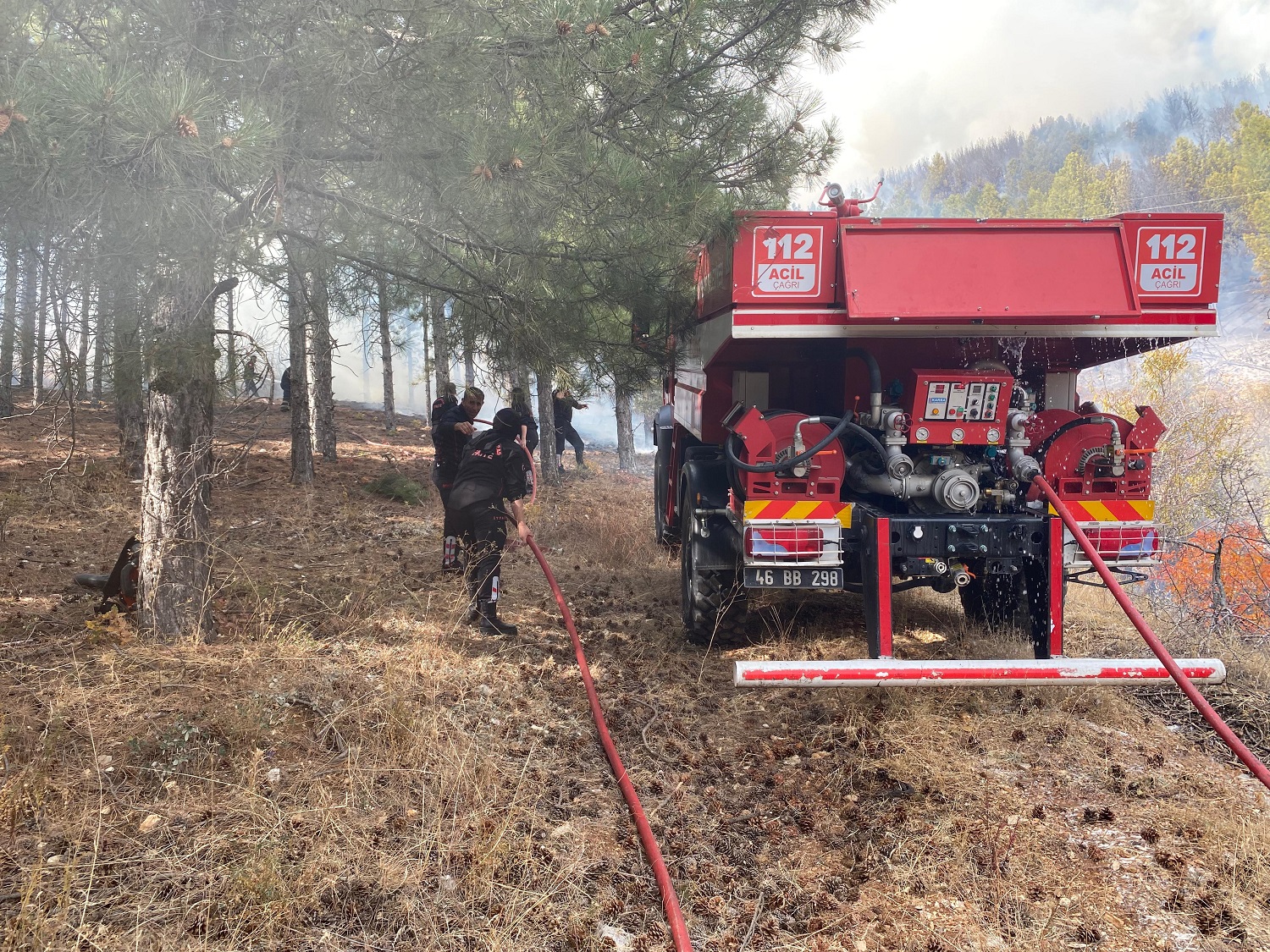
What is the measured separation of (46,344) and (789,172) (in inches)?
203

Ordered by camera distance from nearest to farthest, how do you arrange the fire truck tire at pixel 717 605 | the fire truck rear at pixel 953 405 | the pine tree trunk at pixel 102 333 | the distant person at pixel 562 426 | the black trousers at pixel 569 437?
the pine tree trunk at pixel 102 333
the fire truck rear at pixel 953 405
the fire truck tire at pixel 717 605
the distant person at pixel 562 426
the black trousers at pixel 569 437

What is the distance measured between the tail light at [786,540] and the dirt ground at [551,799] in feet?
2.97

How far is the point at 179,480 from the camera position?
16.3ft

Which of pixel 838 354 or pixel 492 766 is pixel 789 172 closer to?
pixel 838 354

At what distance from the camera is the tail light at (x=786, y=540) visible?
5023 millimetres

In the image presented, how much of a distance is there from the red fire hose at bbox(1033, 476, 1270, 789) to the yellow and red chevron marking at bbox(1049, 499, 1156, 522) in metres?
0.09

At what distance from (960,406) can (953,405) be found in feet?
0.13

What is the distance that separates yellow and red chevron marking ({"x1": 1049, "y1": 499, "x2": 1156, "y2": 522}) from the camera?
197 inches

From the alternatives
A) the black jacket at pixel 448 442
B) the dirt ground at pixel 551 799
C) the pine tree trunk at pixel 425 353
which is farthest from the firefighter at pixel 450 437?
the dirt ground at pixel 551 799

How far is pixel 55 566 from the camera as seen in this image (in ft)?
22.4

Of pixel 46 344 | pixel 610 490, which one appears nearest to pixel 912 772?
pixel 46 344

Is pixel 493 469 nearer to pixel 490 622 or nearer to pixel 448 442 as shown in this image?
pixel 490 622

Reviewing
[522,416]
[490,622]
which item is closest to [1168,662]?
[490,622]

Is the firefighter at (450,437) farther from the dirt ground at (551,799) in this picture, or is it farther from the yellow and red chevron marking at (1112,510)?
the yellow and red chevron marking at (1112,510)
